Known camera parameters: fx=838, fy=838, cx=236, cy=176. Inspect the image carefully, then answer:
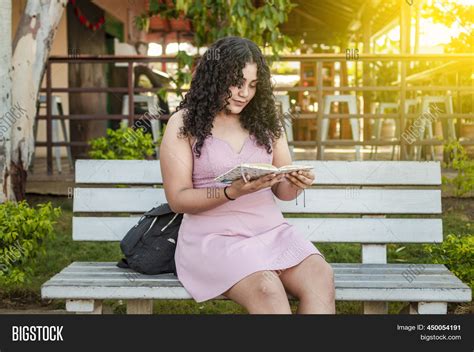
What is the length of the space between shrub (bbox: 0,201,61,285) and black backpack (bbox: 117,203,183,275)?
0.74 metres

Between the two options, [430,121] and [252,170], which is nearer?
[252,170]

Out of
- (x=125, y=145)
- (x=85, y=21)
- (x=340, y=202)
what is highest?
(x=85, y=21)

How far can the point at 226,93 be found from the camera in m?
3.44

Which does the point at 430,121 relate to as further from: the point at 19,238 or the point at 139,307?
the point at 139,307

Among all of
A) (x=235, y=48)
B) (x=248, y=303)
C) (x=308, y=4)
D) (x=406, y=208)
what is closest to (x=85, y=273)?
(x=248, y=303)

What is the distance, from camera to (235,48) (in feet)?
11.3

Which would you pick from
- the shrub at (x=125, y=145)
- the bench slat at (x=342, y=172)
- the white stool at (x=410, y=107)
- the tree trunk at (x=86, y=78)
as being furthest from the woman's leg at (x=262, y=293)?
the tree trunk at (x=86, y=78)

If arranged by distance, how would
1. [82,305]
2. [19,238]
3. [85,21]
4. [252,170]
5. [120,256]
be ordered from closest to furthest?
[252,170] < [82,305] < [19,238] < [120,256] < [85,21]

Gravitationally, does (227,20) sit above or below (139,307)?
above

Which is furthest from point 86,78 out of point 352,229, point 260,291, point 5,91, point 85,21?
point 260,291

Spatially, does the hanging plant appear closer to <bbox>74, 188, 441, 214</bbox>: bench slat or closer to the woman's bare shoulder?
<bbox>74, 188, 441, 214</bbox>: bench slat

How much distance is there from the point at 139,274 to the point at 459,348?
1.31 m

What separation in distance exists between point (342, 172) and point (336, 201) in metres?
0.14

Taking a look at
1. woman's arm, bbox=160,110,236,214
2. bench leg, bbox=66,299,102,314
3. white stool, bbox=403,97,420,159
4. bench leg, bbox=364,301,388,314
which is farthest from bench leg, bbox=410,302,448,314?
white stool, bbox=403,97,420,159
